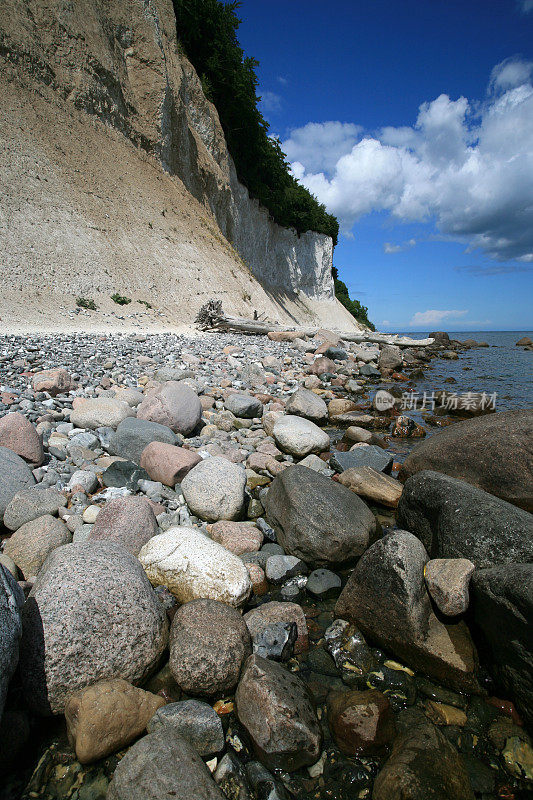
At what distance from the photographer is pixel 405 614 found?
2.82 m

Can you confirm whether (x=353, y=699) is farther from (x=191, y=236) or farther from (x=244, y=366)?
(x=191, y=236)

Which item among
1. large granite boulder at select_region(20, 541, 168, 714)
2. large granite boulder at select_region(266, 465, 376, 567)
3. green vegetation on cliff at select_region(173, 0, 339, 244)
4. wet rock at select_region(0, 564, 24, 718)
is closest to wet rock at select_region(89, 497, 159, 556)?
large granite boulder at select_region(20, 541, 168, 714)

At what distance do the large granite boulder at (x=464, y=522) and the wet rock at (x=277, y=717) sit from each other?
5.78ft

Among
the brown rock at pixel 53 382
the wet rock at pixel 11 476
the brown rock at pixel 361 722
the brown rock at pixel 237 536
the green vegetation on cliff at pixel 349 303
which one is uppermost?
the green vegetation on cliff at pixel 349 303

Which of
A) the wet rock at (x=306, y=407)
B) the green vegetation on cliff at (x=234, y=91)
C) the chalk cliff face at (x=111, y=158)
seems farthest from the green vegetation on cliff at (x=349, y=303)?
the wet rock at (x=306, y=407)

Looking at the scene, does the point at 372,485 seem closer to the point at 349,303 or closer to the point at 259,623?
the point at 259,623

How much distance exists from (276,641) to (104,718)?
1.17 m

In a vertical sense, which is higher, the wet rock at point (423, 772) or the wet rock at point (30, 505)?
the wet rock at point (30, 505)

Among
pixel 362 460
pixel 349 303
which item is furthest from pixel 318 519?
pixel 349 303

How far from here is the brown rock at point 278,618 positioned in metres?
2.92

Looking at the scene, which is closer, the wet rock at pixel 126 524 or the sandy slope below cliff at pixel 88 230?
the wet rock at pixel 126 524

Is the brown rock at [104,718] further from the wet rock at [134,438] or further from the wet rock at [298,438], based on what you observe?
the wet rock at [298,438]

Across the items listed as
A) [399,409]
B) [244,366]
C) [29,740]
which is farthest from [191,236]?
[29,740]

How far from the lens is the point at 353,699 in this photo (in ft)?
8.16
